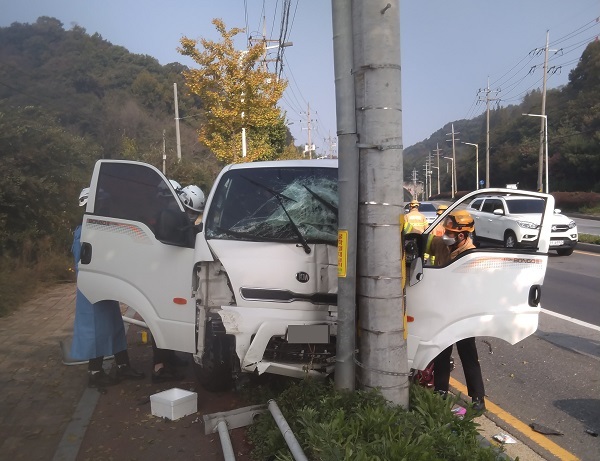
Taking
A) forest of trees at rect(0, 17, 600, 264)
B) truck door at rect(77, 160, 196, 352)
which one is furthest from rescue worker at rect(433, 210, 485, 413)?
forest of trees at rect(0, 17, 600, 264)

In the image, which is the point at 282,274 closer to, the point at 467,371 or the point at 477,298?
the point at 477,298

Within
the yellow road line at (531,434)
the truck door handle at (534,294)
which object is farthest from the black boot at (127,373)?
the truck door handle at (534,294)

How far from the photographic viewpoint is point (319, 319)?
4.52m

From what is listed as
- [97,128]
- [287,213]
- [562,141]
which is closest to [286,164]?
[287,213]

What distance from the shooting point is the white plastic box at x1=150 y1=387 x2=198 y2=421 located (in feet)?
16.3

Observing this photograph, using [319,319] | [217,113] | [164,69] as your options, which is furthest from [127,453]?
[164,69]

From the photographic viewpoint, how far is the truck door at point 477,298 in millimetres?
4281

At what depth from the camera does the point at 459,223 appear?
486 cm

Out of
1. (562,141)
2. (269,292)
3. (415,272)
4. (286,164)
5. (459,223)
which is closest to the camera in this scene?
(415,272)

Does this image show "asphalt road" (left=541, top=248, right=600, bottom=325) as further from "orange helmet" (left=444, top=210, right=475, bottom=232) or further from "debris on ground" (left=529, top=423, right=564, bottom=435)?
"orange helmet" (left=444, top=210, right=475, bottom=232)

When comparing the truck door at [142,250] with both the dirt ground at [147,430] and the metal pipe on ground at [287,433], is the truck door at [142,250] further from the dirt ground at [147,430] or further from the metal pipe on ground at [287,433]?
the metal pipe on ground at [287,433]

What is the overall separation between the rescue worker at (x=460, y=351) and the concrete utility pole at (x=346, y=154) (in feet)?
3.71

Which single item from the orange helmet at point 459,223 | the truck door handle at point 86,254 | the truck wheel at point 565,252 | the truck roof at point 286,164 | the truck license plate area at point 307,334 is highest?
the truck roof at point 286,164

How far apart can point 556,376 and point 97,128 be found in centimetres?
3871
